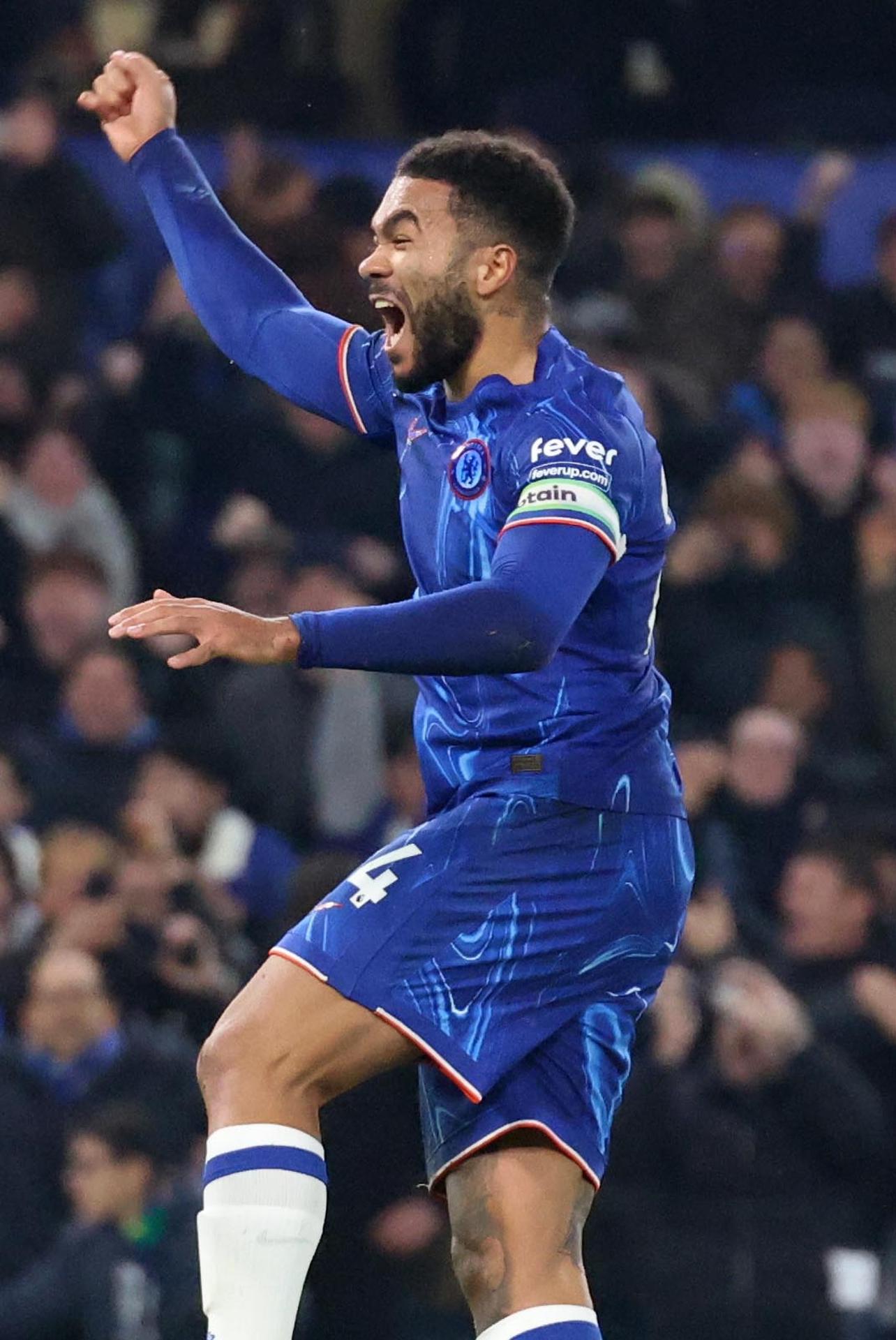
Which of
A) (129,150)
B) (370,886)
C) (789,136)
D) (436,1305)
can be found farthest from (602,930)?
(789,136)

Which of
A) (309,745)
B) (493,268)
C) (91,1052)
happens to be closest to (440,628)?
(493,268)

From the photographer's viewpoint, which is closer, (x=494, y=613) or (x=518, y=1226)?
(x=494, y=613)

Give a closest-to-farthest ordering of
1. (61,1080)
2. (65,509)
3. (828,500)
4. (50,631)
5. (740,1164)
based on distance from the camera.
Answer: (61,1080) < (740,1164) < (50,631) < (65,509) < (828,500)

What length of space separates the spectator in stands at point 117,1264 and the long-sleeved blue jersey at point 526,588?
198 centimetres

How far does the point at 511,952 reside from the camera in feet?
10.7

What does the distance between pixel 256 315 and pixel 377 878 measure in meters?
0.99

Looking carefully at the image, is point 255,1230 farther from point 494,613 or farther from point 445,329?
point 445,329

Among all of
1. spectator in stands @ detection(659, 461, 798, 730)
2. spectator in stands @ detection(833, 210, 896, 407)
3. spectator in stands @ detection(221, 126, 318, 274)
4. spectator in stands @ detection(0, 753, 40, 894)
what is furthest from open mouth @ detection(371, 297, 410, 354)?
spectator in stands @ detection(833, 210, 896, 407)

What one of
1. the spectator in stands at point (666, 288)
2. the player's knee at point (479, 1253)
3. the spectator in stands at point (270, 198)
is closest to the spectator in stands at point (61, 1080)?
the player's knee at point (479, 1253)

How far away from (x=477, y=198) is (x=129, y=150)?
0.76 meters

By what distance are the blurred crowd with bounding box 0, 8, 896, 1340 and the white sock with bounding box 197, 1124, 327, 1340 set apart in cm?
201

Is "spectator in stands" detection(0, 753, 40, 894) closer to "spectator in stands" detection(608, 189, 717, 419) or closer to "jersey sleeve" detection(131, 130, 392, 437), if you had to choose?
"jersey sleeve" detection(131, 130, 392, 437)

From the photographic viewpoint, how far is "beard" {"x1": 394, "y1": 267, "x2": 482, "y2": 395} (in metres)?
3.32

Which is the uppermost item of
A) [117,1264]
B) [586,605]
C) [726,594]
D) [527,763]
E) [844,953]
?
[586,605]
